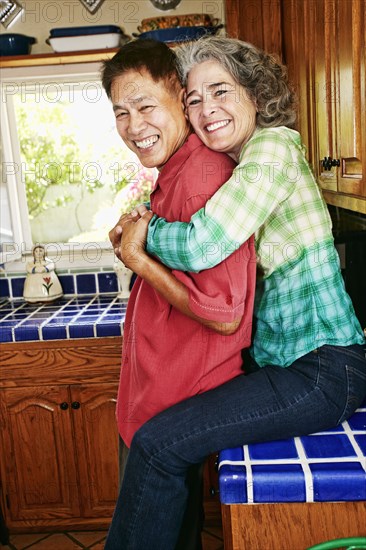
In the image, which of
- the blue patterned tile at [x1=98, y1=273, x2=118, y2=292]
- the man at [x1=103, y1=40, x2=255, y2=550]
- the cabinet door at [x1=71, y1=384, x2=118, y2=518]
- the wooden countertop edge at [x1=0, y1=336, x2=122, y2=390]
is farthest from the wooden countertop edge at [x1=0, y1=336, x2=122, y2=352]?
the man at [x1=103, y1=40, x2=255, y2=550]

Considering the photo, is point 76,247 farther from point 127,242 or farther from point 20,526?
point 127,242

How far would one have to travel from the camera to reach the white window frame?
2.97 meters

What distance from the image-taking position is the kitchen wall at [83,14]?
2.89m

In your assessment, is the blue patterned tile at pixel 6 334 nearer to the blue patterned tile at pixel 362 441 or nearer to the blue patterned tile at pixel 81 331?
the blue patterned tile at pixel 81 331

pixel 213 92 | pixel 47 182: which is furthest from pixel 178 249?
pixel 47 182

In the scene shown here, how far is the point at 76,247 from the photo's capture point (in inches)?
124

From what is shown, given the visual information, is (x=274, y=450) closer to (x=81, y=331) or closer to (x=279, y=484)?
(x=279, y=484)

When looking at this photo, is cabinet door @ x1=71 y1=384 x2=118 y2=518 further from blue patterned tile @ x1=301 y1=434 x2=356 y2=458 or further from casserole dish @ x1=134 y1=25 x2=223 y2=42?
casserole dish @ x1=134 y1=25 x2=223 y2=42

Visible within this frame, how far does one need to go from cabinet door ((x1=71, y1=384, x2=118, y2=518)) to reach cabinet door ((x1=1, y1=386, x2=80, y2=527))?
0.13 ft

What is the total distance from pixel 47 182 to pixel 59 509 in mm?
1569

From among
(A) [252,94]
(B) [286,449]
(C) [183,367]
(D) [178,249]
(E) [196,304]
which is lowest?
(B) [286,449]

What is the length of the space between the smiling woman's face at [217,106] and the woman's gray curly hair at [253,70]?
0.02m

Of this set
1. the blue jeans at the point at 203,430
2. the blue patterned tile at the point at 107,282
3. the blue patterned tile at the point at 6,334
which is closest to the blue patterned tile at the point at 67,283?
the blue patterned tile at the point at 107,282

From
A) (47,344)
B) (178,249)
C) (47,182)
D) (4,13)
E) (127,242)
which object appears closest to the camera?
(178,249)
